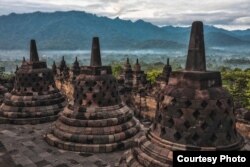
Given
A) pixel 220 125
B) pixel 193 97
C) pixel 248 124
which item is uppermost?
pixel 193 97

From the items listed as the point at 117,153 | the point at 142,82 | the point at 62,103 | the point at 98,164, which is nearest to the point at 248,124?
the point at 117,153

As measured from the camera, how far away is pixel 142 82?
34125mm

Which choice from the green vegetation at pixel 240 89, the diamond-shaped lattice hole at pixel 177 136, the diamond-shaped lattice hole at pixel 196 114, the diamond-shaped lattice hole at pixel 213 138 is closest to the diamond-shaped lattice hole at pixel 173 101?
the diamond-shaped lattice hole at pixel 196 114

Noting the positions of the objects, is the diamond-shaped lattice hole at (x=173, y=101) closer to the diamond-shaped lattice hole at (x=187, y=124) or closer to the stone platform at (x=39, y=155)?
the diamond-shaped lattice hole at (x=187, y=124)

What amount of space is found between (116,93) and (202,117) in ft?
29.1

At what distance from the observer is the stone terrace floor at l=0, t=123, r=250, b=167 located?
1497cm

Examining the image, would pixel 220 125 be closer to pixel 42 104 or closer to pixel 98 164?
pixel 98 164

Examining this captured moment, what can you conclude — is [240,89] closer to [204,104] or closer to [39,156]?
[39,156]

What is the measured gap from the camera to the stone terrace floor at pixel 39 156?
589 inches

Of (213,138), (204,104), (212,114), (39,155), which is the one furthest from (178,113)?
(39,155)

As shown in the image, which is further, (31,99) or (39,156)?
(31,99)

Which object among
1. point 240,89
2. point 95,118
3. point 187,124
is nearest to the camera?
point 187,124

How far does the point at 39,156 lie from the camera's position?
1591 cm

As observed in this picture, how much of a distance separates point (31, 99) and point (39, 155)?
6905 millimetres
